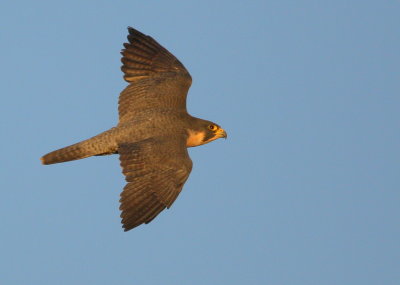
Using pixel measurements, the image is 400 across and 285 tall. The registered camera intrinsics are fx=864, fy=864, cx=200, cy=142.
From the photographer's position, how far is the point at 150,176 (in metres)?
14.4

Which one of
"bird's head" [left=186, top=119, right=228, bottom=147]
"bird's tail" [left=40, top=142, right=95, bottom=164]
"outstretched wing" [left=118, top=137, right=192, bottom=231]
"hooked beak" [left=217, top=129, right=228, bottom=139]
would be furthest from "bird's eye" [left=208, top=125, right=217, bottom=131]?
"bird's tail" [left=40, top=142, right=95, bottom=164]

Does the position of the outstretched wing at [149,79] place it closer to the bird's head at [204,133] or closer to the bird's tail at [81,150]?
the bird's head at [204,133]

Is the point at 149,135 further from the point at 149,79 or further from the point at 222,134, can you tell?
the point at 222,134

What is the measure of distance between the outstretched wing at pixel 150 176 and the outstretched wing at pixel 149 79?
5.04ft

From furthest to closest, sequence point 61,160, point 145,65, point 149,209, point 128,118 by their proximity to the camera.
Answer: point 145,65 → point 128,118 → point 61,160 → point 149,209

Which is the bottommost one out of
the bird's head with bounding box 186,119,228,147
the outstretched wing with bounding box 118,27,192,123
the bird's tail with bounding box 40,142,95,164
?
the bird's tail with bounding box 40,142,95,164

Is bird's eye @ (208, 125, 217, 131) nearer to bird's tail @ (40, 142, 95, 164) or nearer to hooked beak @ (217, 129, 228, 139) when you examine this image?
hooked beak @ (217, 129, 228, 139)

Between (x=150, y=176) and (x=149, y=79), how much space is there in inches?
123

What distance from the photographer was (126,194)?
14.1 meters

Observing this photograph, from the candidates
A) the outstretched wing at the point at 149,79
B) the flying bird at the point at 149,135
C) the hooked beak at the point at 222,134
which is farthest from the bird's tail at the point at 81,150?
the hooked beak at the point at 222,134

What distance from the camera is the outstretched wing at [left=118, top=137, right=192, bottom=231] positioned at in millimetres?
13969

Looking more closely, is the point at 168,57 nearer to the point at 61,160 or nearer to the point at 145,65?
the point at 145,65

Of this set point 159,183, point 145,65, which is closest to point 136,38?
point 145,65

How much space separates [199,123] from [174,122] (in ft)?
2.57
